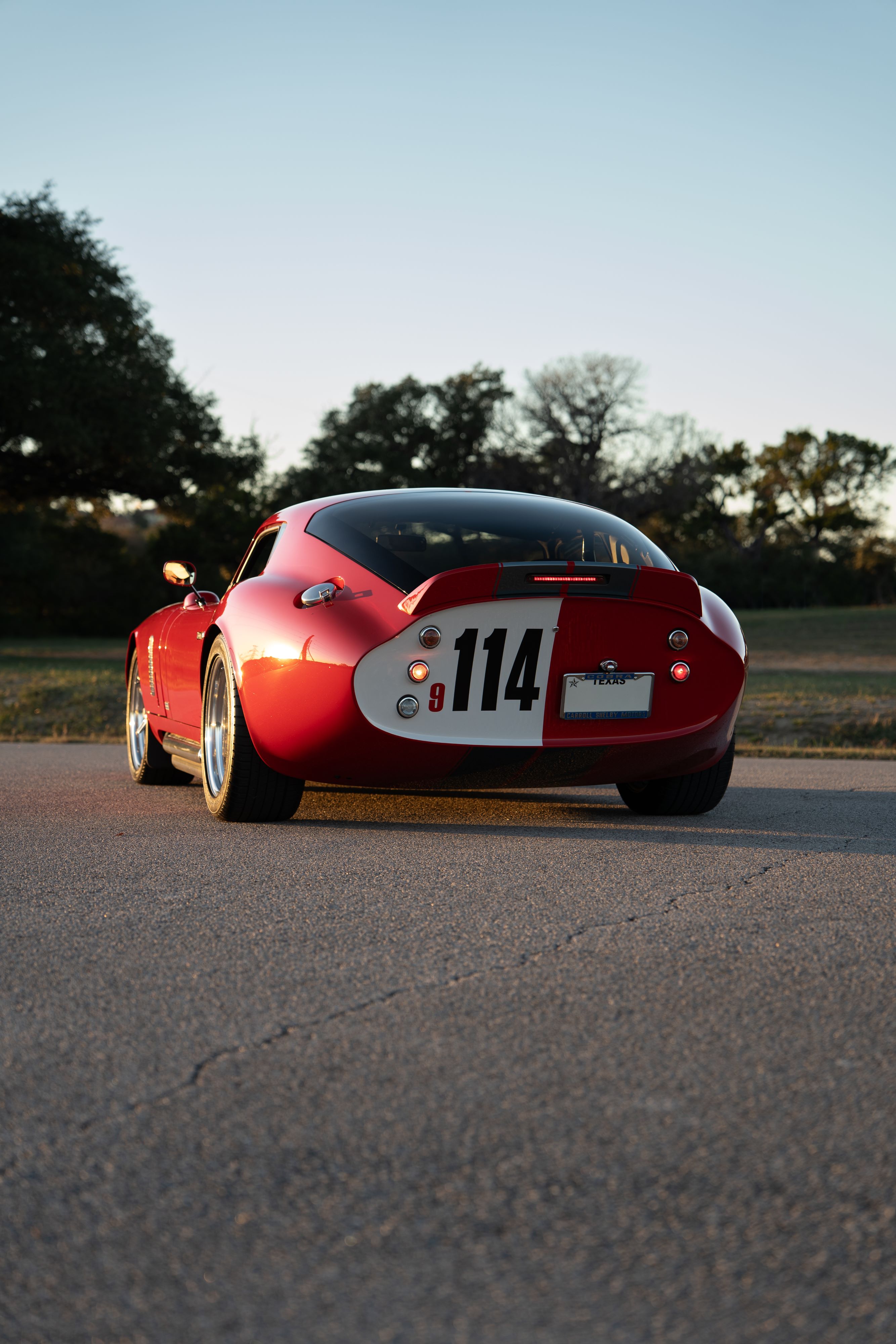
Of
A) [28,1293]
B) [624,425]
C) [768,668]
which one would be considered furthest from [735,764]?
[624,425]

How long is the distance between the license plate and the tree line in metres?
25.8

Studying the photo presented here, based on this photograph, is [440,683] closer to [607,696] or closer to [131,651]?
[607,696]

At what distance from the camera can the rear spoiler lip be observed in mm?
5098

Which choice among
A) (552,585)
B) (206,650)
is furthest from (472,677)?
(206,650)

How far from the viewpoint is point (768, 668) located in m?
26.4

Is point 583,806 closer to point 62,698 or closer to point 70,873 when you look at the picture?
point 70,873

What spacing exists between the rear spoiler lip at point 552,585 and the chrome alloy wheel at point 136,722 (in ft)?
10.0

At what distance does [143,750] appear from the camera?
303 inches

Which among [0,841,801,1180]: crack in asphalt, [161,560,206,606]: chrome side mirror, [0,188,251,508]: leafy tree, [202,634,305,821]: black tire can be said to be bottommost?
[0,841,801,1180]: crack in asphalt

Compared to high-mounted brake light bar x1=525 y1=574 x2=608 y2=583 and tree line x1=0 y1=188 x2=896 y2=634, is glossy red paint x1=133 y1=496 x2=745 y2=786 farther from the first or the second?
tree line x1=0 y1=188 x2=896 y2=634

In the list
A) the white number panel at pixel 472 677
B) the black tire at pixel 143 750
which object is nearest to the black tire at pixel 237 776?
the white number panel at pixel 472 677

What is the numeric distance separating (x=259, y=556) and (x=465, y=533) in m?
1.29

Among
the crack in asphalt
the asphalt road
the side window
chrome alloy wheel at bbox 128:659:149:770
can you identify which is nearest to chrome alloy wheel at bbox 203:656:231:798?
the side window

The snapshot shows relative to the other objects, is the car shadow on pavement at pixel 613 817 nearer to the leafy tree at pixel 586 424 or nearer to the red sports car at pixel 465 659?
Result: the red sports car at pixel 465 659
